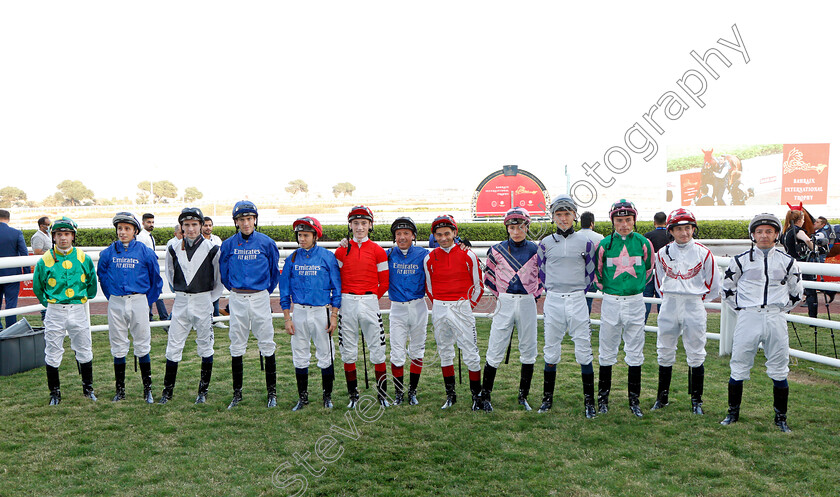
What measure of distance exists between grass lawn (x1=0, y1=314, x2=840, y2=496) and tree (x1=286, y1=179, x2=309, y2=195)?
1724 inches

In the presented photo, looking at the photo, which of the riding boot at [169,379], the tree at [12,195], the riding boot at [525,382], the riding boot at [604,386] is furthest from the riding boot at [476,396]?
the tree at [12,195]

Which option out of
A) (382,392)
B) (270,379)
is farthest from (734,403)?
(270,379)

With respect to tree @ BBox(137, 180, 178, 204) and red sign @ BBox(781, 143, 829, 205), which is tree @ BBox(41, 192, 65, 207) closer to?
tree @ BBox(137, 180, 178, 204)

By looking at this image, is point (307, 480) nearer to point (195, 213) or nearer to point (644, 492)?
point (644, 492)

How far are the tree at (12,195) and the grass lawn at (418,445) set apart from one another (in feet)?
218

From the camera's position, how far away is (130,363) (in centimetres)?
755

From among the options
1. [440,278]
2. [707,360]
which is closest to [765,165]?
[707,360]

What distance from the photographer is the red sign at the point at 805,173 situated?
110 feet

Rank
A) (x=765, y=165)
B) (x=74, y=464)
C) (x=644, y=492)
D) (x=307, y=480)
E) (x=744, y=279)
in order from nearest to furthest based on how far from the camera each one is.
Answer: (x=644, y=492)
(x=307, y=480)
(x=74, y=464)
(x=744, y=279)
(x=765, y=165)

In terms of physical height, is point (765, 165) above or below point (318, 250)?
above

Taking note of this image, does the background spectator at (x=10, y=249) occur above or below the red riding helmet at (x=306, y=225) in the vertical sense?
below

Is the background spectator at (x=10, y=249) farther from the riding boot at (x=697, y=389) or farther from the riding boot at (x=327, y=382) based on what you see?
the riding boot at (x=697, y=389)

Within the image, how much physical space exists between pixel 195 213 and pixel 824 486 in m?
6.00

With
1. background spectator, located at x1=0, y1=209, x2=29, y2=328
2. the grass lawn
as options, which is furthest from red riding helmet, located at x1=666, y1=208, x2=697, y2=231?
background spectator, located at x1=0, y1=209, x2=29, y2=328
